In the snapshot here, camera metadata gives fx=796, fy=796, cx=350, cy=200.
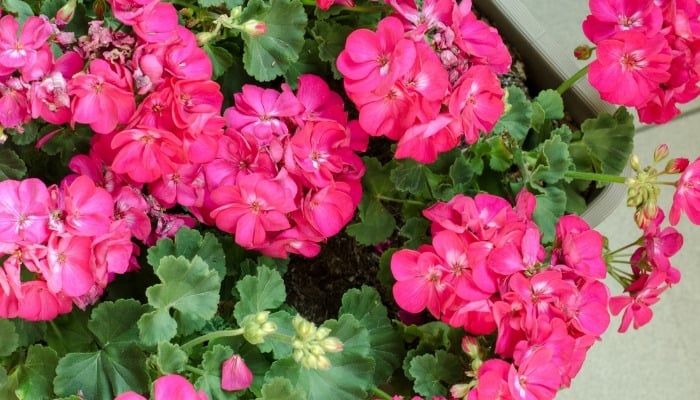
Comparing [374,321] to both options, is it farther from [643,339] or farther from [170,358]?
[643,339]

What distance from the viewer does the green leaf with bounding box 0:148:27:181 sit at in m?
0.88

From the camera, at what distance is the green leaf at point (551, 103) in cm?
108

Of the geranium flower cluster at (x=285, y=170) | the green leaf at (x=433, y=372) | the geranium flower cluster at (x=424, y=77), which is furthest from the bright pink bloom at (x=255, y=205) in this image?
the green leaf at (x=433, y=372)

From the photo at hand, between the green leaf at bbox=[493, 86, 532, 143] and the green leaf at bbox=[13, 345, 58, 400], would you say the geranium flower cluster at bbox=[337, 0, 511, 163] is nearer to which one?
the green leaf at bbox=[493, 86, 532, 143]

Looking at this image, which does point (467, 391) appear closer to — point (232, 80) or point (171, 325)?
point (171, 325)

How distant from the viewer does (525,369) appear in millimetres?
769

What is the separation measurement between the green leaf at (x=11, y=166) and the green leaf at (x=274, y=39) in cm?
28

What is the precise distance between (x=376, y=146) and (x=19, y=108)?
1.88ft

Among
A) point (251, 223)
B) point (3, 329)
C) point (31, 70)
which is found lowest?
point (3, 329)

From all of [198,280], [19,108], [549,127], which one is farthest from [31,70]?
[549,127]

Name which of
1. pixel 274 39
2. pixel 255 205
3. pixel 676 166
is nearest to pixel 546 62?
pixel 676 166

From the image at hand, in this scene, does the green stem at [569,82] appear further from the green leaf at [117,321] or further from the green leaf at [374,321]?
the green leaf at [117,321]

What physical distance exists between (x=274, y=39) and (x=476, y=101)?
0.87 ft

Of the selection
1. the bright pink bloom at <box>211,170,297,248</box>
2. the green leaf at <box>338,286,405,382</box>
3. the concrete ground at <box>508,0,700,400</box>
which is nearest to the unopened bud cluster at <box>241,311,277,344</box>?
the bright pink bloom at <box>211,170,297,248</box>
